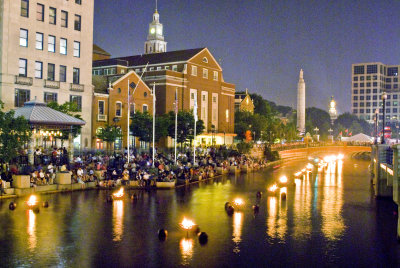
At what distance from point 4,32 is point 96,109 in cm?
1691

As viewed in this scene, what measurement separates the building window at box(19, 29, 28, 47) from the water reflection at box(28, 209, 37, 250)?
30997 mm

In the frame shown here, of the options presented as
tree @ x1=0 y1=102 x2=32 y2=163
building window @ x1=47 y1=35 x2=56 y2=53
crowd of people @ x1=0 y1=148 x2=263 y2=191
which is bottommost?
crowd of people @ x1=0 y1=148 x2=263 y2=191

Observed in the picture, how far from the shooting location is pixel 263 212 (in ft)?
120

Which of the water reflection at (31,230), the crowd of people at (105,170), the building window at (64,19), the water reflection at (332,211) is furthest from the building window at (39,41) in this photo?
the water reflection at (332,211)

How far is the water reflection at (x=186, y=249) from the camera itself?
22788mm

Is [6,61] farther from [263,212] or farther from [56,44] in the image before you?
[263,212]

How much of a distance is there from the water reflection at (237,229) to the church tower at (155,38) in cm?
12180

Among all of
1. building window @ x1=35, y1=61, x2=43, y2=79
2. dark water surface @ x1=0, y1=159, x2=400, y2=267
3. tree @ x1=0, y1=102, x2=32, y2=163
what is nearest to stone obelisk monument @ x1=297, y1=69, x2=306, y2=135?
building window @ x1=35, y1=61, x2=43, y2=79

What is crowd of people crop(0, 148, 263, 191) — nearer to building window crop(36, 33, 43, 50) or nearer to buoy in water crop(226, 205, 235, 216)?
buoy in water crop(226, 205, 235, 216)

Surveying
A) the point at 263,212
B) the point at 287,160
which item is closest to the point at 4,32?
the point at 263,212

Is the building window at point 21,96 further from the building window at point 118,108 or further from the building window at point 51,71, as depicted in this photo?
the building window at point 118,108

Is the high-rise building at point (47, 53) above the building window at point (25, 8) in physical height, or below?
below

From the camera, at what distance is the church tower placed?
6009 inches

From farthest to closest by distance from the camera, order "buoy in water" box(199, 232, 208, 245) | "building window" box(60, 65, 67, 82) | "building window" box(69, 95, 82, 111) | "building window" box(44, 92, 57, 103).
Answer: "building window" box(69, 95, 82, 111), "building window" box(60, 65, 67, 82), "building window" box(44, 92, 57, 103), "buoy in water" box(199, 232, 208, 245)
